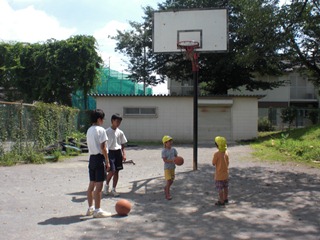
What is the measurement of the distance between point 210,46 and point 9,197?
7.37 meters

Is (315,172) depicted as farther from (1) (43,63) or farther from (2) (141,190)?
(1) (43,63)

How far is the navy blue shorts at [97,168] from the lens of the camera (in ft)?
20.5

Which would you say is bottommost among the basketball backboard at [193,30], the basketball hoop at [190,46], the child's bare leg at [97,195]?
the child's bare leg at [97,195]

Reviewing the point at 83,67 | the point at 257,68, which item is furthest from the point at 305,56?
the point at 83,67

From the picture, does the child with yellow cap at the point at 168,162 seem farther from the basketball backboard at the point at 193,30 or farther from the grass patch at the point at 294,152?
the grass patch at the point at 294,152

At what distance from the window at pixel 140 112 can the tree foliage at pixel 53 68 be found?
5276mm

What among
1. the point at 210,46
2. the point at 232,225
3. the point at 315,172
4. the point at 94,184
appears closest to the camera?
the point at 232,225

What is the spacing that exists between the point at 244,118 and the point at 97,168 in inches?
731

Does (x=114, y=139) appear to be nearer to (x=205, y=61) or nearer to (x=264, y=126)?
(x=205, y=61)

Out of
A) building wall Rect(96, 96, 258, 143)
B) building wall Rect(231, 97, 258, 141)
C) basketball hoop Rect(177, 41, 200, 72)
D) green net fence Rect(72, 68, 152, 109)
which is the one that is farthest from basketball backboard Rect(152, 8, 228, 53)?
green net fence Rect(72, 68, 152, 109)

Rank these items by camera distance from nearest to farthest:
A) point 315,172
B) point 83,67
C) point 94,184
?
point 94,184
point 315,172
point 83,67

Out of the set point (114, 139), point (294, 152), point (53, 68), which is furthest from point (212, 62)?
point (114, 139)

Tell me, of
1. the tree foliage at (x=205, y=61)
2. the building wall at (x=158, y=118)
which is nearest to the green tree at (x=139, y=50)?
the tree foliage at (x=205, y=61)

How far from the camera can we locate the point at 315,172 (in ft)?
36.8
